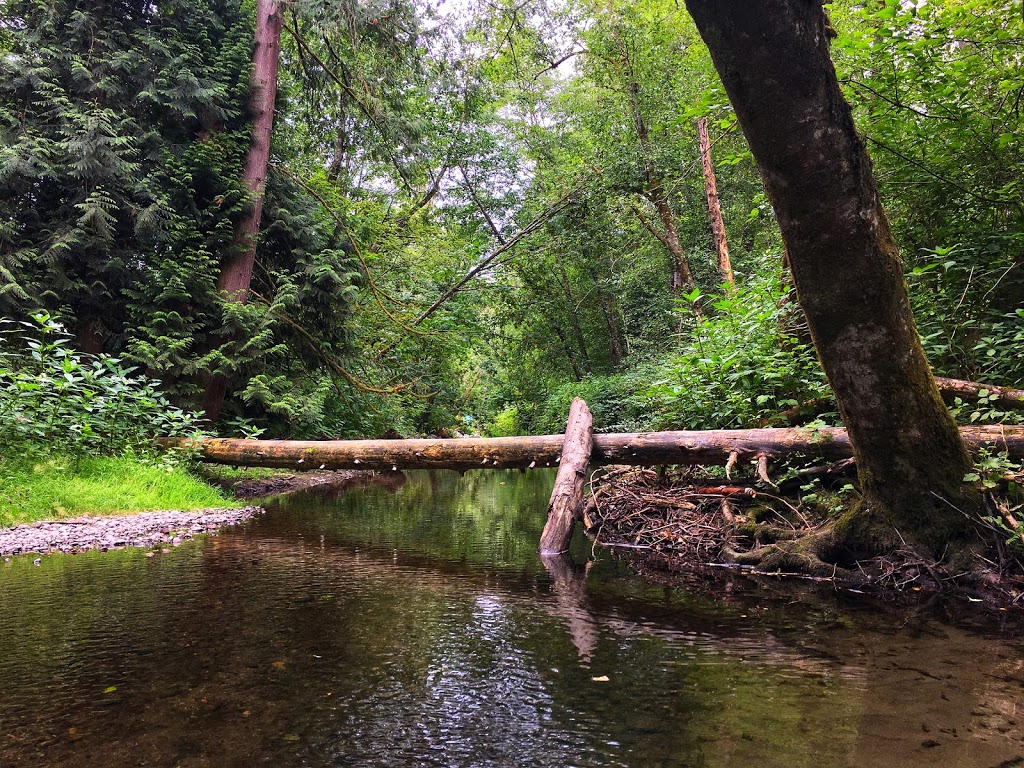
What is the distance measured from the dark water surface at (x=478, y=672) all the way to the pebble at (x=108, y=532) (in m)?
0.45

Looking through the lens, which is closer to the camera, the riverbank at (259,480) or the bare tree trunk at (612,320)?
the riverbank at (259,480)

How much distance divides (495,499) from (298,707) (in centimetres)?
686

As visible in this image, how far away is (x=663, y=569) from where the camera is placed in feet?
14.5

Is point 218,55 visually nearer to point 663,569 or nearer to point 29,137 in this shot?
point 29,137

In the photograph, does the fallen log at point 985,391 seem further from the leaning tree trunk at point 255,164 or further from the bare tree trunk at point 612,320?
the bare tree trunk at point 612,320

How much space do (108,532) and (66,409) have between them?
2.01 metres

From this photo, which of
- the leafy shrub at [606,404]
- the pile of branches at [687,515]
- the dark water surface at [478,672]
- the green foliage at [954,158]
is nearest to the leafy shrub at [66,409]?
the dark water surface at [478,672]

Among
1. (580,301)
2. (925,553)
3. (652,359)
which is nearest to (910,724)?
(925,553)

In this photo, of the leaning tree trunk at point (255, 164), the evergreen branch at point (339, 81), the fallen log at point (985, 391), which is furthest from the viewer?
the evergreen branch at point (339, 81)

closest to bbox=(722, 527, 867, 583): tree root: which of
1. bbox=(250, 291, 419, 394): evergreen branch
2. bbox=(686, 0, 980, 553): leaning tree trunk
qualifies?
bbox=(686, 0, 980, 553): leaning tree trunk

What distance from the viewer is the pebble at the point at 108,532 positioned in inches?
180

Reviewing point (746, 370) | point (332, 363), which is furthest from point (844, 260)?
point (332, 363)

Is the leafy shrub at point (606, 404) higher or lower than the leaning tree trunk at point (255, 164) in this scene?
lower

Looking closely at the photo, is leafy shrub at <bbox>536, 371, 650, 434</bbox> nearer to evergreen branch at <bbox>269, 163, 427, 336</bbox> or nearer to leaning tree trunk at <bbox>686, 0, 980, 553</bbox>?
evergreen branch at <bbox>269, 163, 427, 336</bbox>
